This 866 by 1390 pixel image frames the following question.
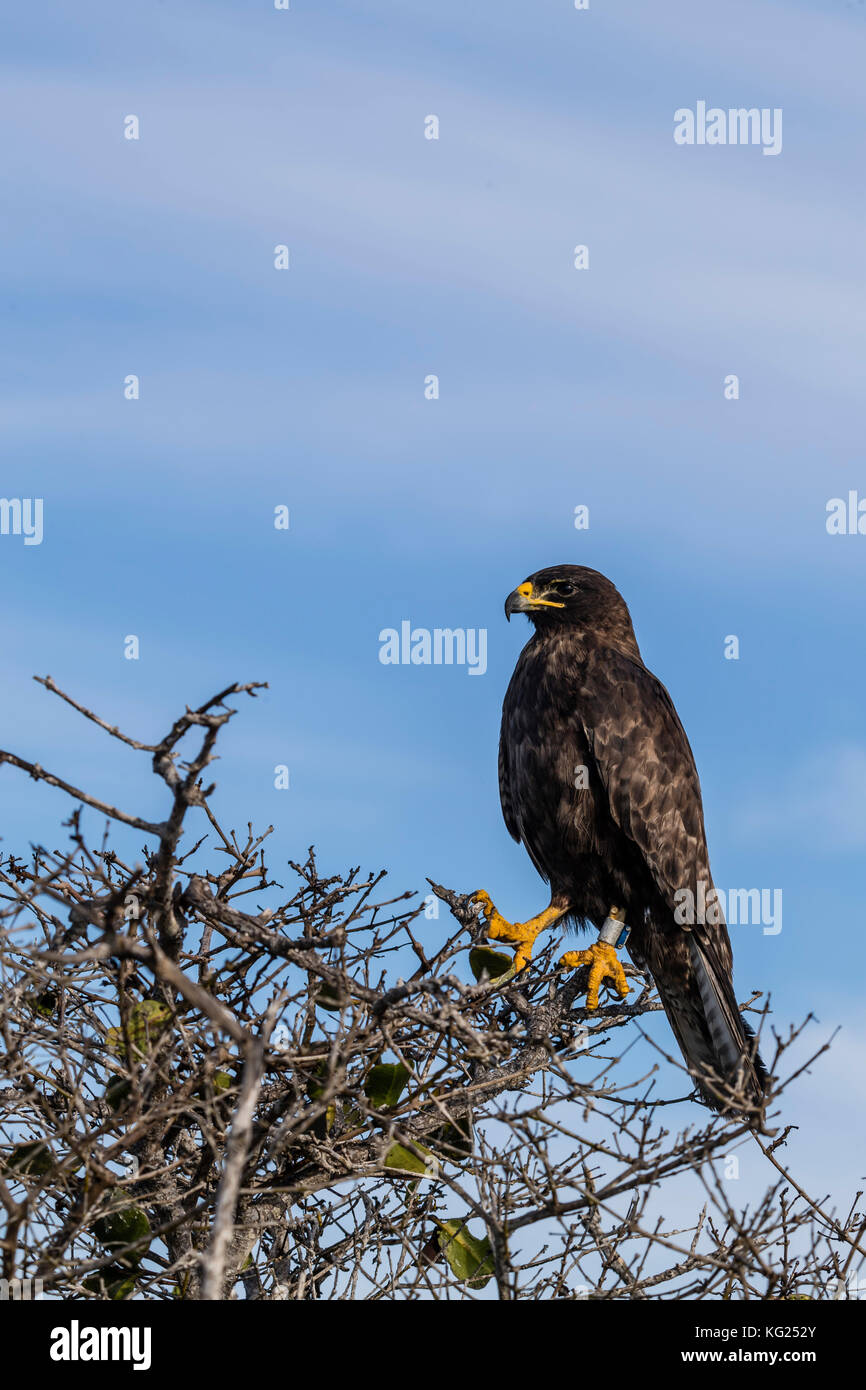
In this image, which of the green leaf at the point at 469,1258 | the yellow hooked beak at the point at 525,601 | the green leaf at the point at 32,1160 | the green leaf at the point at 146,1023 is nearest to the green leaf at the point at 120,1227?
the green leaf at the point at 32,1160

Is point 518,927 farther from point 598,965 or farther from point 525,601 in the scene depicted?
point 525,601

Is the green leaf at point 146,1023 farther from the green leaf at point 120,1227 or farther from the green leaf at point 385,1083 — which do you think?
the green leaf at point 385,1083

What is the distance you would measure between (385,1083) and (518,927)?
2168 millimetres

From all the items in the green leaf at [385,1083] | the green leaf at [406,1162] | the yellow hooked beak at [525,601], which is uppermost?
the yellow hooked beak at [525,601]

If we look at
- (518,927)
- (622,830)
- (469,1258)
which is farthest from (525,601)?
(469,1258)

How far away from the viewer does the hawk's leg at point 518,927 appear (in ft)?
22.3

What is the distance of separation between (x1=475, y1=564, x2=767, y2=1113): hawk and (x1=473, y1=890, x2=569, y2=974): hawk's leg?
0.04ft

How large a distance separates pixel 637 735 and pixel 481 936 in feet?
6.64

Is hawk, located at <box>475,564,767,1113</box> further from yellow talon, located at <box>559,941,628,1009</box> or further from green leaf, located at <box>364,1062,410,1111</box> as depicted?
green leaf, located at <box>364,1062,410,1111</box>

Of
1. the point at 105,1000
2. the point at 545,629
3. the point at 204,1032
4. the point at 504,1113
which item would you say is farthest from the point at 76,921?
the point at 545,629

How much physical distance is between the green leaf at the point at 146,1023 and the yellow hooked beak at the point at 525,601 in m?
4.02

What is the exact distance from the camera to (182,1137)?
516 cm

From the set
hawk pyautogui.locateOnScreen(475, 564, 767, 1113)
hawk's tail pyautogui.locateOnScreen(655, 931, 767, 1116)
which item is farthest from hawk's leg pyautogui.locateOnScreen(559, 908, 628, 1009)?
hawk's tail pyautogui.locateOnScreen(655, 931, 767, 1116)

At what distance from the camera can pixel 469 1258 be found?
546cm
